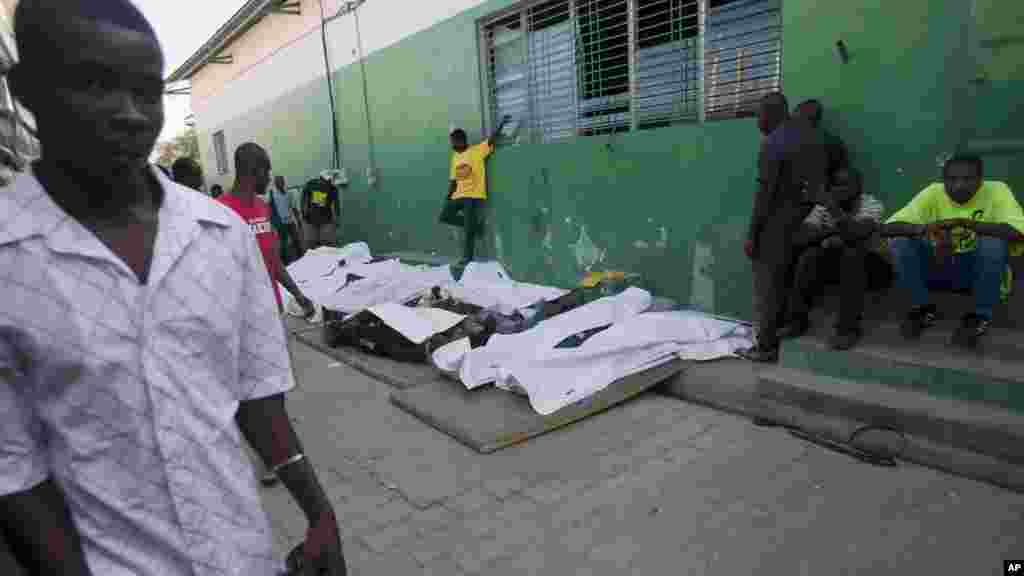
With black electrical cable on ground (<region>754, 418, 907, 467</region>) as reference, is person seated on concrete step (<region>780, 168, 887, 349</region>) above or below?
above

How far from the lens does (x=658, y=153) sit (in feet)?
16.3

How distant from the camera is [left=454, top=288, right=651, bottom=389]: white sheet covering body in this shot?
402 centimetres

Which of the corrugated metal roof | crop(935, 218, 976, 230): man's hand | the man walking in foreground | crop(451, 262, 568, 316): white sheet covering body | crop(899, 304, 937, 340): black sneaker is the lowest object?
crop(451, 262, 568, 316): white sheet covering body

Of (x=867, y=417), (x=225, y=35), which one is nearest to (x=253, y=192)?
(x=867, y=417)

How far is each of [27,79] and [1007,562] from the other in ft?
9.84

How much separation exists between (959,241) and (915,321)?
472 millimetres

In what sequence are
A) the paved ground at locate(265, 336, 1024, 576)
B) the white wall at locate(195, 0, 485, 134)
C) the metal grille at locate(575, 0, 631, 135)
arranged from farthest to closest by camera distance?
1. the white wall at locate(195, 0, 485, 134)
2. the metal grille at locate(575, 0, 631, 135)
3. the paved ground at locate(265, 336, 1024, 576)

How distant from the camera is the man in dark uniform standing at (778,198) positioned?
3.61m

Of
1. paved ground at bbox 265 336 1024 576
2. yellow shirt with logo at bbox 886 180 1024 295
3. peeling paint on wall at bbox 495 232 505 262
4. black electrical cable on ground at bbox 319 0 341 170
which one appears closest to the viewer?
paved ground at bbox 265 336 1024 576

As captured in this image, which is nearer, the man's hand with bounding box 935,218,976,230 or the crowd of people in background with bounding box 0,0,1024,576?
the crowd of people in background with bounding box 0,0,1024,576

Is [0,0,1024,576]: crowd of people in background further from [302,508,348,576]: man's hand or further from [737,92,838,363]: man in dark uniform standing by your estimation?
[737,92,838,363]: man in dark uniform standing

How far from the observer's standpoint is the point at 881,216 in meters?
3.63

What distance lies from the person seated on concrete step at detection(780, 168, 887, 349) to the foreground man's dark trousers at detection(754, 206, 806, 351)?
0.20ft

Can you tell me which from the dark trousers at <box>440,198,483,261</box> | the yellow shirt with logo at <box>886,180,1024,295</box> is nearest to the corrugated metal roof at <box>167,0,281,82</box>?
the dark trousers at <box>440,198,483,261</box>
